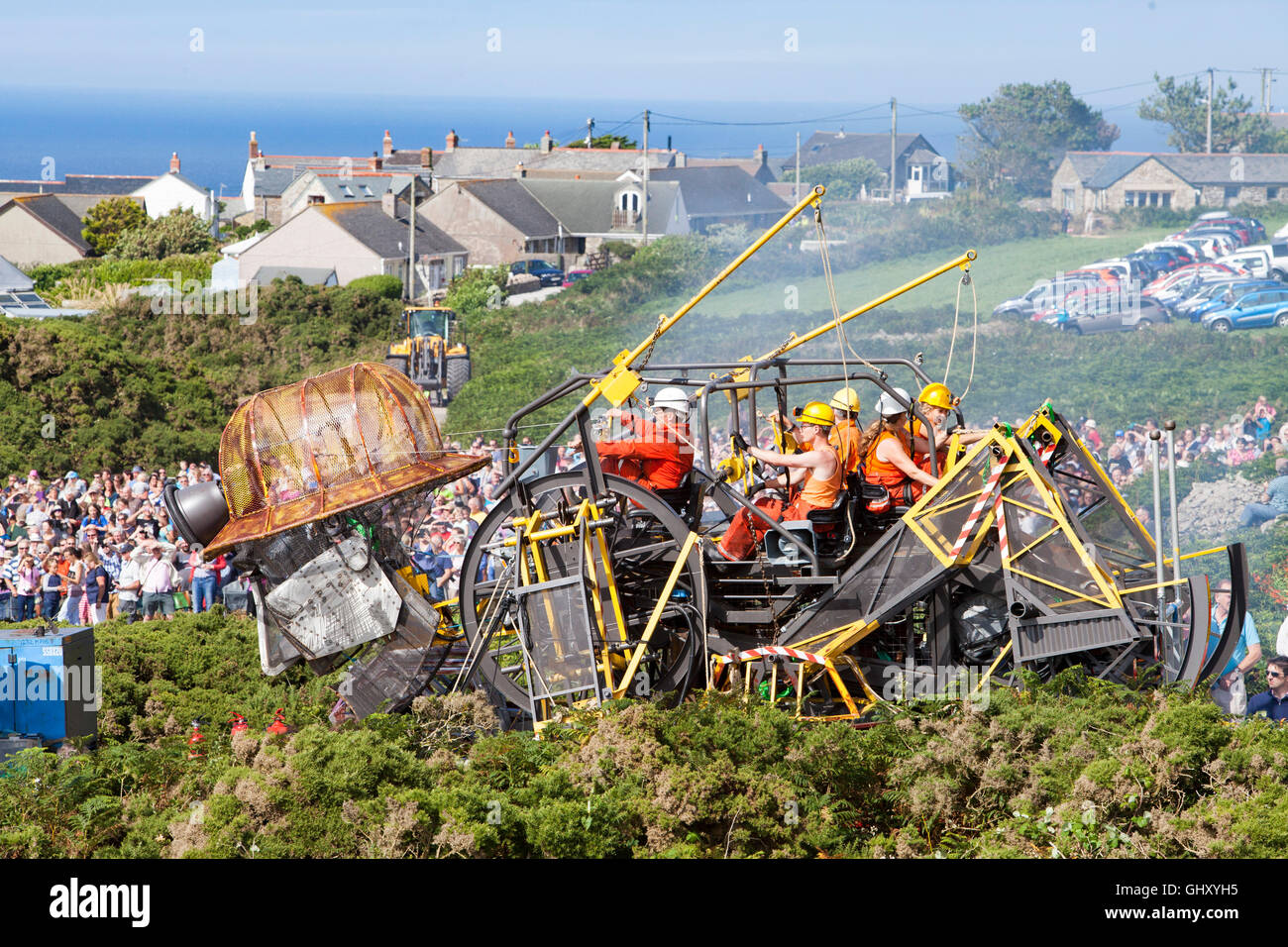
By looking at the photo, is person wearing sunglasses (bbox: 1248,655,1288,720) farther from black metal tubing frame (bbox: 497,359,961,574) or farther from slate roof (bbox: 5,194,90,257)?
slate roof (bbox: 5,194,90,257)

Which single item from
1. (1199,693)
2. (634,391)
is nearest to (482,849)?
(634,391)

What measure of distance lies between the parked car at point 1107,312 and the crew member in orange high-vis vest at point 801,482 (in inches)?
992

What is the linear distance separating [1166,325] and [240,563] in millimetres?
27850

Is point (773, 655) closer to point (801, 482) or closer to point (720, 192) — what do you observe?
point (801, 482)

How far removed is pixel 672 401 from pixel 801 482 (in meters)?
1.17

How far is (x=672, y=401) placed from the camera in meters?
10.5

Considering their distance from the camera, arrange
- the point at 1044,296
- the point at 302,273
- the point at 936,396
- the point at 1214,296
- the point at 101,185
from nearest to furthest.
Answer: the point at 936,396
the point at 1214,296
the point at 1044,296
the point at 302,273
the point at 101,185

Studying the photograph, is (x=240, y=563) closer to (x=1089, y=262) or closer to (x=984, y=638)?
(x=984, y=638)

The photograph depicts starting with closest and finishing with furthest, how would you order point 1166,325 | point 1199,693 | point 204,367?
1. point 1199,693
2. point 1166,325
3. point 204,367

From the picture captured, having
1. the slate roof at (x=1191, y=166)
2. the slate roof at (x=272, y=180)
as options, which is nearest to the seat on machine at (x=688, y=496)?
the slate roof at (x=1191, y=166)

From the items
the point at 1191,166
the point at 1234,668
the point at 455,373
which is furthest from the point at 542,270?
the point at 1234,668

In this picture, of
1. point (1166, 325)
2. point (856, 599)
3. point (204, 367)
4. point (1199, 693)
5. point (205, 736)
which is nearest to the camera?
point (1199, 693)

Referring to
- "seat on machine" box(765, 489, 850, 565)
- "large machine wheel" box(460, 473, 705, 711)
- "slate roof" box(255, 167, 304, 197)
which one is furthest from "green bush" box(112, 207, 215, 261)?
"seat on machine" box(765, 489, 850, 565)

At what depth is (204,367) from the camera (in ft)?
117
